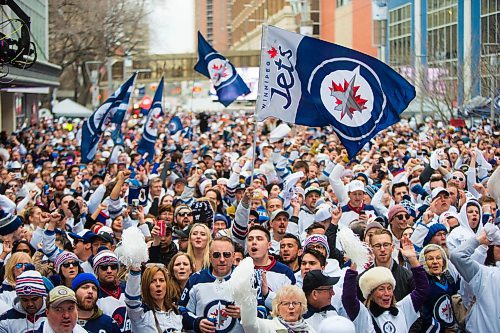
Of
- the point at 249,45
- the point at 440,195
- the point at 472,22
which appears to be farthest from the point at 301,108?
the point at 249,45

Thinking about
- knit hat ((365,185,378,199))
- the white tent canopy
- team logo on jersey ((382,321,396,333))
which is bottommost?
team logo on jersey ((382,321,396,333))

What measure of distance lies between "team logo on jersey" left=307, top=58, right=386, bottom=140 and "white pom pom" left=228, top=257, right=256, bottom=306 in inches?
213

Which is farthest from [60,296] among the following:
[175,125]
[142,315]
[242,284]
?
[175,125]

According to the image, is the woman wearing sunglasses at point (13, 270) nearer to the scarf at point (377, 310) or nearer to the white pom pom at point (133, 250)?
the white pom pom at point (133, 250)

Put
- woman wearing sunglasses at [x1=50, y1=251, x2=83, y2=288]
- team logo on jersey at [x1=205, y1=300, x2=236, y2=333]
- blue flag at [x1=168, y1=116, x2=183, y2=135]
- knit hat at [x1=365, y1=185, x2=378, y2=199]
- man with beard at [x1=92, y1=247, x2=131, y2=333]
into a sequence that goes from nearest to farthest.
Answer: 1. team logo on jersey at [x1=205, y1=300, x2=236, y2=333]
2. man with beard at [x1=92, y1=247, x2=131, y2=333]
3. woman wearing sunglasses at [x1=50, y1=251, x2=83, y2=288]
4. knit hat at [x1=365, y1=185, x2=378, y2=199]
5. blue flag at [x1=168, y1=116, x2=183, y2=135]

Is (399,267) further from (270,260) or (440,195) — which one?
(440,195)

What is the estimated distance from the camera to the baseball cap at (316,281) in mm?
7883

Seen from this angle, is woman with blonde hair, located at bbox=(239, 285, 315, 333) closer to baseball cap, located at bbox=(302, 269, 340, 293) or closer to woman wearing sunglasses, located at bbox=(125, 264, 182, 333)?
baseball cap, located at bbox=(302, 269, 340, 293)

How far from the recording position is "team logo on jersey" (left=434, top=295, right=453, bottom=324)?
884 centimetres

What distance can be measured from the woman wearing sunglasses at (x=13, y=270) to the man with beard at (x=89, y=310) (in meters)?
1.01

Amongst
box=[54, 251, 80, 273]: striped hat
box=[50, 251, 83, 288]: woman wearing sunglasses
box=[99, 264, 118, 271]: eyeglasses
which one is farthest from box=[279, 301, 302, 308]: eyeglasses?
box=[54, 251, 80, 273]: striped hat

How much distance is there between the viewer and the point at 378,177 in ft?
57.2

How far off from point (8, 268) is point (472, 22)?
44924 mm

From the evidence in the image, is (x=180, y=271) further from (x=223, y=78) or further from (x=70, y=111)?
(x=70, y=111)
